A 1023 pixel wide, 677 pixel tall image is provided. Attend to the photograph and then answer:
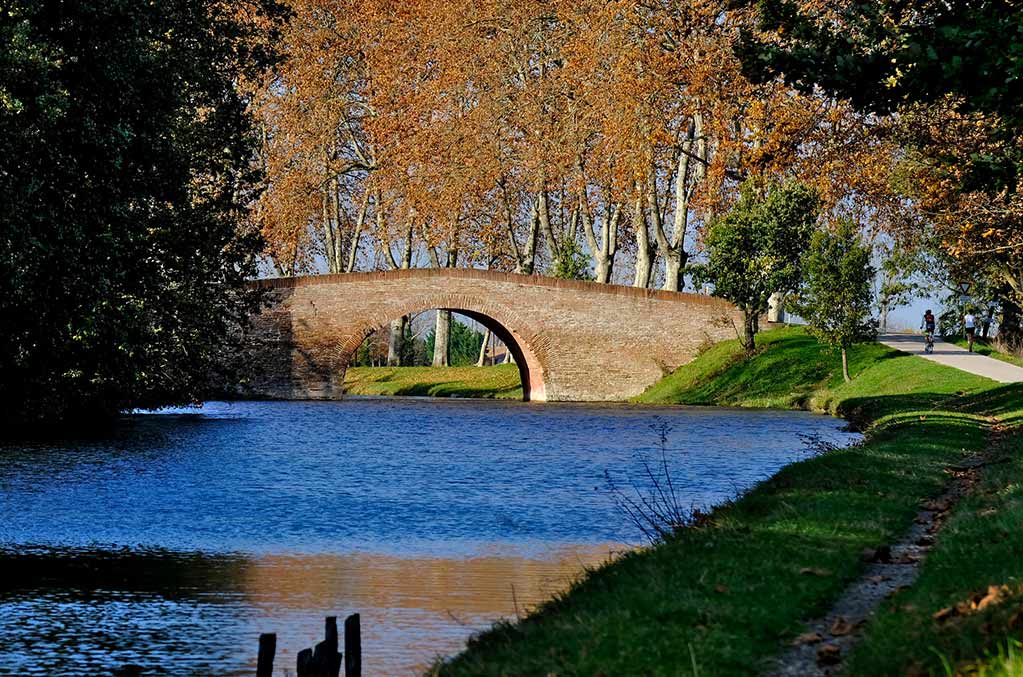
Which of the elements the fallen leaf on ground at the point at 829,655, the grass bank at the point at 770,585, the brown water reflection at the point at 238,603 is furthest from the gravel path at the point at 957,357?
the fallen leaf on ground at the point at 829,655

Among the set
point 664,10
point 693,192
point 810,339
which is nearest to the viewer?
point 664,10

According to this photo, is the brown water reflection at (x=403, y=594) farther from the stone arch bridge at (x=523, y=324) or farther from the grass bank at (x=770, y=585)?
the stone arch bridge at (x=523, y=324)

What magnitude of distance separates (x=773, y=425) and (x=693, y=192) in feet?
73.2

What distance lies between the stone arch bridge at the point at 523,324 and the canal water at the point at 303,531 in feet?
60.9

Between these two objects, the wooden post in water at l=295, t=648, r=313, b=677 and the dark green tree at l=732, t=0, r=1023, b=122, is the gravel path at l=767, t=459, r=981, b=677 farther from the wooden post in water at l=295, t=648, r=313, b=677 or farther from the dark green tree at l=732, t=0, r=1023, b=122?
the dark green tree at l=732, t=0, r=1023, b=122

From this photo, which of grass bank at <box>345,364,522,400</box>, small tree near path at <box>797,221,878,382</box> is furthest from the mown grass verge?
grass bank at <box>345,364,522,400</box>

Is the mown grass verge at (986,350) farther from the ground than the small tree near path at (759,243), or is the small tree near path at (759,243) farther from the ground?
the small tree near path at (759,243)

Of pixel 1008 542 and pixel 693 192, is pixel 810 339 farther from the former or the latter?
pixel 1008 542

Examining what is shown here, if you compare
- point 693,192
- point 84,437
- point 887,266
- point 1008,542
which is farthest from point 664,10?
point 1008,542

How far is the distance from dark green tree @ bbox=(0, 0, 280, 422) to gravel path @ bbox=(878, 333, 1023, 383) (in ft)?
68.7

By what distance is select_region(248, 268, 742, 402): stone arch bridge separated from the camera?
2117 inches

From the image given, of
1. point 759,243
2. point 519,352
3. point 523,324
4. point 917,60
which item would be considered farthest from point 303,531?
point 519,352

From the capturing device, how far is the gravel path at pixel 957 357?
38.2 metres

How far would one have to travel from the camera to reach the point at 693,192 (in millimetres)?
56375
